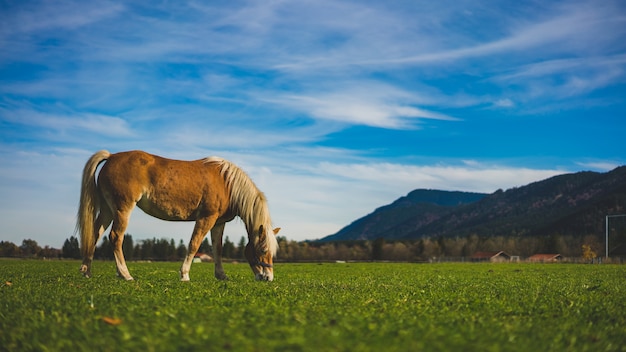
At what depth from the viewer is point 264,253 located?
44.3 ft

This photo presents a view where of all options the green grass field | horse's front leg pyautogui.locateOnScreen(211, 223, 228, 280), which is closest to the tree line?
horse's front leg pyautogui.locateOnScreen(211, 223, 228, 280)

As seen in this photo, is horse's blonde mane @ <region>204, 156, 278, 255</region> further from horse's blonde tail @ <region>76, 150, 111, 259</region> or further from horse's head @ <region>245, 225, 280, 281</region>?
horse's blonde tail @ <region>76, 150, 111, 259</region>

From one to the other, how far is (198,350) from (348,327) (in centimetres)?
157

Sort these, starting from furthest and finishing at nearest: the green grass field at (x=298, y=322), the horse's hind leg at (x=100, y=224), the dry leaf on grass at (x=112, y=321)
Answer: the horse's hind leg at (x=100, y=224) → the dry leaf on grass at (x=112, y=321) → the green grass field at (x=298, y=322)

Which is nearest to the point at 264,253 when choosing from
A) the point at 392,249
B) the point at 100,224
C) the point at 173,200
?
the point at 173,200

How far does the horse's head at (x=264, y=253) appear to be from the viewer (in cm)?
1351

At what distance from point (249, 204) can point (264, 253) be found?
130cm

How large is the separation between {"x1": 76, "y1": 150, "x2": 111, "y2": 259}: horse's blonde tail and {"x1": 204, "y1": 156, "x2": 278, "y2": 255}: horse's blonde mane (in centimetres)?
269

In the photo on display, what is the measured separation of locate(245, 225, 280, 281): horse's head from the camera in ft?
44.3

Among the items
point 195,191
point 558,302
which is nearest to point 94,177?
point 195,191

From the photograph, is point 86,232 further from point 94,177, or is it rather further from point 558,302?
point 558,302

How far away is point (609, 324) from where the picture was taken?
6.55m

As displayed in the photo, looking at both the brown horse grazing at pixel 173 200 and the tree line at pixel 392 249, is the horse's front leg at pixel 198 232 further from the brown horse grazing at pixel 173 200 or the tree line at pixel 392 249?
the tree line at pixel 392 249

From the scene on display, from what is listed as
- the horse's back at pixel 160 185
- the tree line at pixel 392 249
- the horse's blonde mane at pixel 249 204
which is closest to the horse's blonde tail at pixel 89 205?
the horse's back at pixel 160 185
